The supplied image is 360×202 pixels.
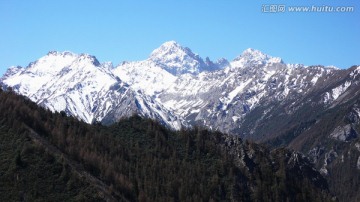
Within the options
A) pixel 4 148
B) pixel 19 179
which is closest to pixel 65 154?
pixel 4 148

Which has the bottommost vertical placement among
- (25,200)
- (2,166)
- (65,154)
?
(25,200)

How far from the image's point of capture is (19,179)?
155m

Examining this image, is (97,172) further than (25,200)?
Yes

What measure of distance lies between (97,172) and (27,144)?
1206 inches

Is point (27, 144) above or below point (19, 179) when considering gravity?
above

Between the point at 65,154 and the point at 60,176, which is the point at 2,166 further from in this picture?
the point at 65,154

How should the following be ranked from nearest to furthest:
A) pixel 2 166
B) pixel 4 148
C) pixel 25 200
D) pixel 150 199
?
pixel 25 200 → pixel 2 166 → pixel 4 148 → pixel 150 199

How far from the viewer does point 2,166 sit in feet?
526

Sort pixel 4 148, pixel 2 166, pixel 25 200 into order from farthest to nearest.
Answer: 1. pixel 4 148
2. pixel 2 166
3. pixel 25 200

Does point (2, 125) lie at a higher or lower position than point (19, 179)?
higher

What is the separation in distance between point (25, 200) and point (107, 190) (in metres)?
32.8

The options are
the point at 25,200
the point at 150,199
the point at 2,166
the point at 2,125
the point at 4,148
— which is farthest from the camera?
the point at 150,199

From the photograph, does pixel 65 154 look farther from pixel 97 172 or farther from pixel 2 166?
pixel 2 166

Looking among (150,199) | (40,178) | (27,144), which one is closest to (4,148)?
(27,144)
